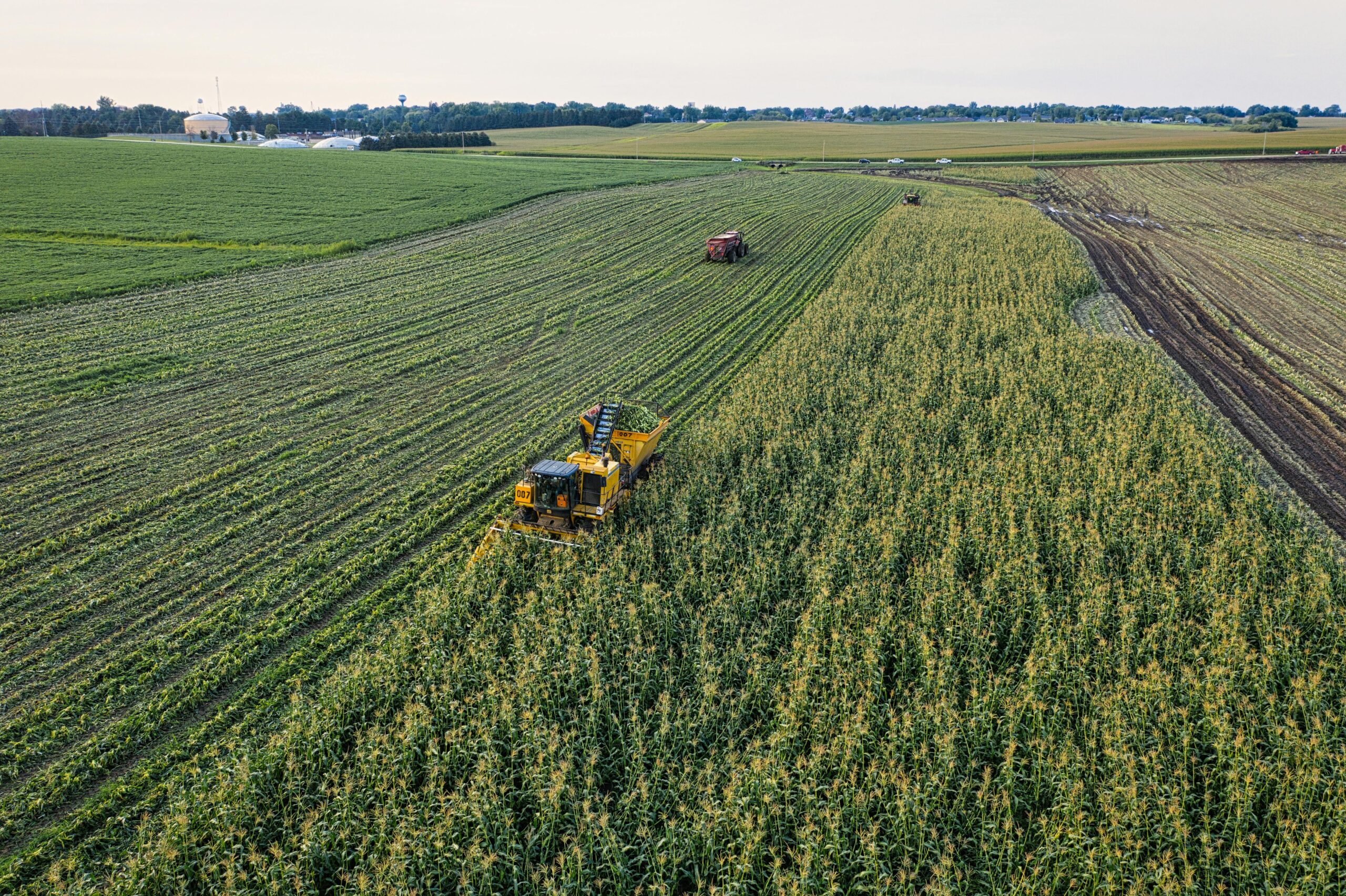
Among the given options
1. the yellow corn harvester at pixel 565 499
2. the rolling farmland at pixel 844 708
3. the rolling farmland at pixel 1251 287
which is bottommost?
the rolling farmland at pixel 844 708

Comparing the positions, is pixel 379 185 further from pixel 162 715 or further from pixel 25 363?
pixel 162 715

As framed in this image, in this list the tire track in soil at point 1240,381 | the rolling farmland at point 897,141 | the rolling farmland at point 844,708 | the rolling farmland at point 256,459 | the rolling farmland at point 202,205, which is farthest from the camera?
the rolling farmland at point 897,141

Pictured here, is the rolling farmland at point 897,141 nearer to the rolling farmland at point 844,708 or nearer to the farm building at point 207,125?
the farm building at point 207,125

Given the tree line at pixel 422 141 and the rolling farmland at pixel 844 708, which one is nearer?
the rolling farmland at pixel 844 708

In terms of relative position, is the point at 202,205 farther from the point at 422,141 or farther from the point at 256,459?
the point at 422,141

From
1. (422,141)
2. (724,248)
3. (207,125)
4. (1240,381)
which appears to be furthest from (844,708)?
(207,125)

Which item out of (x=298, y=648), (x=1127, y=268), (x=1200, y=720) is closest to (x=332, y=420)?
(x=298, y=648)

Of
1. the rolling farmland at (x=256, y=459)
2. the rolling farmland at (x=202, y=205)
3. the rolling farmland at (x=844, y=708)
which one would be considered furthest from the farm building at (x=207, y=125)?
the rolling farmland at (x=844, y=708)
